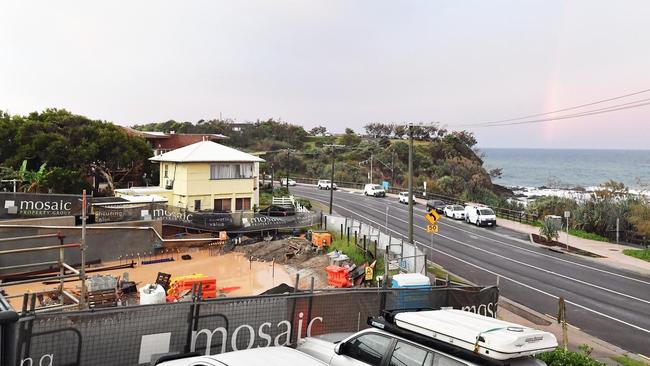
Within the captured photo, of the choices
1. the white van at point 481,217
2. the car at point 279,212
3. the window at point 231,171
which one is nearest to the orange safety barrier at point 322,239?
the car at point 279,212

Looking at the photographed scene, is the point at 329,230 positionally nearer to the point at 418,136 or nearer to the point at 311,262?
the point at 311,262

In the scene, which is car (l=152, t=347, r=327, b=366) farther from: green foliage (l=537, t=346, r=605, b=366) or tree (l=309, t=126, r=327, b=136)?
tree (l=309, t=126, r=327, b=136)

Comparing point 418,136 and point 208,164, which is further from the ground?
point 418,136

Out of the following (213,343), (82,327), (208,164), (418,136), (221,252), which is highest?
(418,136)

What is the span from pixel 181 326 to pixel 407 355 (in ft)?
12.4

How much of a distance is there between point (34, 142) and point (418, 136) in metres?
111

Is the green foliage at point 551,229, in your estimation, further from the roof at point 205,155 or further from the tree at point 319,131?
the tree at point 319,131

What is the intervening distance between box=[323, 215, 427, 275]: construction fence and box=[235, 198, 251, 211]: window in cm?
1032

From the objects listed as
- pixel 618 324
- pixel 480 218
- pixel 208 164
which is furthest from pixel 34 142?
pixel 618 324

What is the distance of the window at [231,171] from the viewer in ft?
133

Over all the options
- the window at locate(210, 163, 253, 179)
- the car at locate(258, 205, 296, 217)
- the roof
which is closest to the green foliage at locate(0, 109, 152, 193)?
the roof

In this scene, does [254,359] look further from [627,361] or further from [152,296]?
[627,361]

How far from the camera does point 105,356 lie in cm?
747

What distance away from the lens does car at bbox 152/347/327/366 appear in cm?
635
